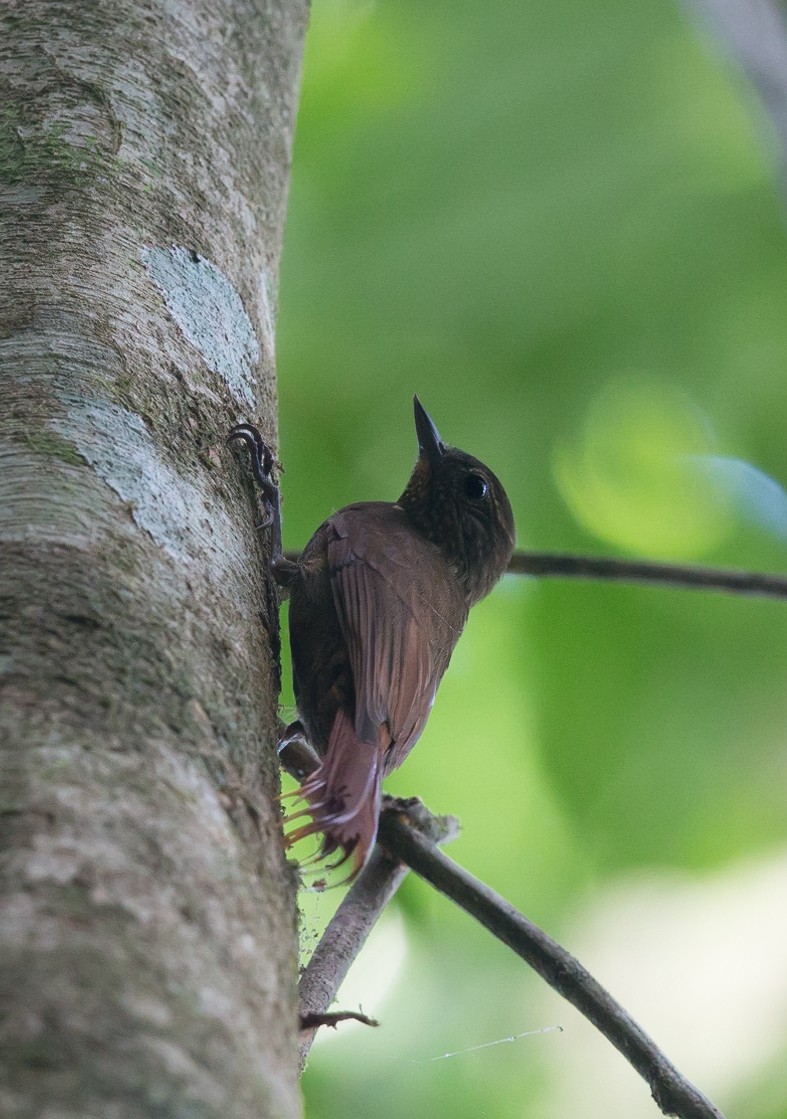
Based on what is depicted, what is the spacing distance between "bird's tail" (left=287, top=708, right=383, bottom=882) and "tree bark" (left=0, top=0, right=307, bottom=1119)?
1.08 feet

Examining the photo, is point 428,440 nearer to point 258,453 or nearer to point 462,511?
point 462,511

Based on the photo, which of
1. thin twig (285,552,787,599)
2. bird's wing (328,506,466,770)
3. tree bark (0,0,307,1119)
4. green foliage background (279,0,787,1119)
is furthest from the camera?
green foliage background (279,0,787,1119)

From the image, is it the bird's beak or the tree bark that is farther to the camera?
the bird's beak

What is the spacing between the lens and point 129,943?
96 cm

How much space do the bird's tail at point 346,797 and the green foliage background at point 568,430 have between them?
1906 mm

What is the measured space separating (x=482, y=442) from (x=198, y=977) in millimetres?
4019

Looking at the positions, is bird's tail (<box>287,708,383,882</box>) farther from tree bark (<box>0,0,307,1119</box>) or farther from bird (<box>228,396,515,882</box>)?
tree bark (<box>0,0,307,1119</box>)

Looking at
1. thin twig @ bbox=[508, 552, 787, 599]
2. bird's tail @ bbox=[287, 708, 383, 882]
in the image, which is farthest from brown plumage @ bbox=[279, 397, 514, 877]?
thin twig @ bbox=[508, 552, 787, 599]

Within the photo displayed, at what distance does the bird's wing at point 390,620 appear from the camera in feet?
7.84

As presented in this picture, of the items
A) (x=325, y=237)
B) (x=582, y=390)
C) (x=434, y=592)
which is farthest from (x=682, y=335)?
(x=434, y=592)

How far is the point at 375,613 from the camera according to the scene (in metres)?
2.63

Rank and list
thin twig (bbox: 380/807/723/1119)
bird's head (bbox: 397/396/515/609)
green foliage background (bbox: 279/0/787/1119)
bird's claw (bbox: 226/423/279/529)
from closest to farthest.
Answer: thin twig (bbox: 380/807/723/1119) → bird's claw (bbox: 226/423/279/529) → bird's head (bbox: 397/396/515/609) → green foliage background (bbox: 279/0/787/1119)

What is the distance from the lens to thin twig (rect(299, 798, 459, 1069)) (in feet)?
6.00

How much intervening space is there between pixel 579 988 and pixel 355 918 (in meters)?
0.42
